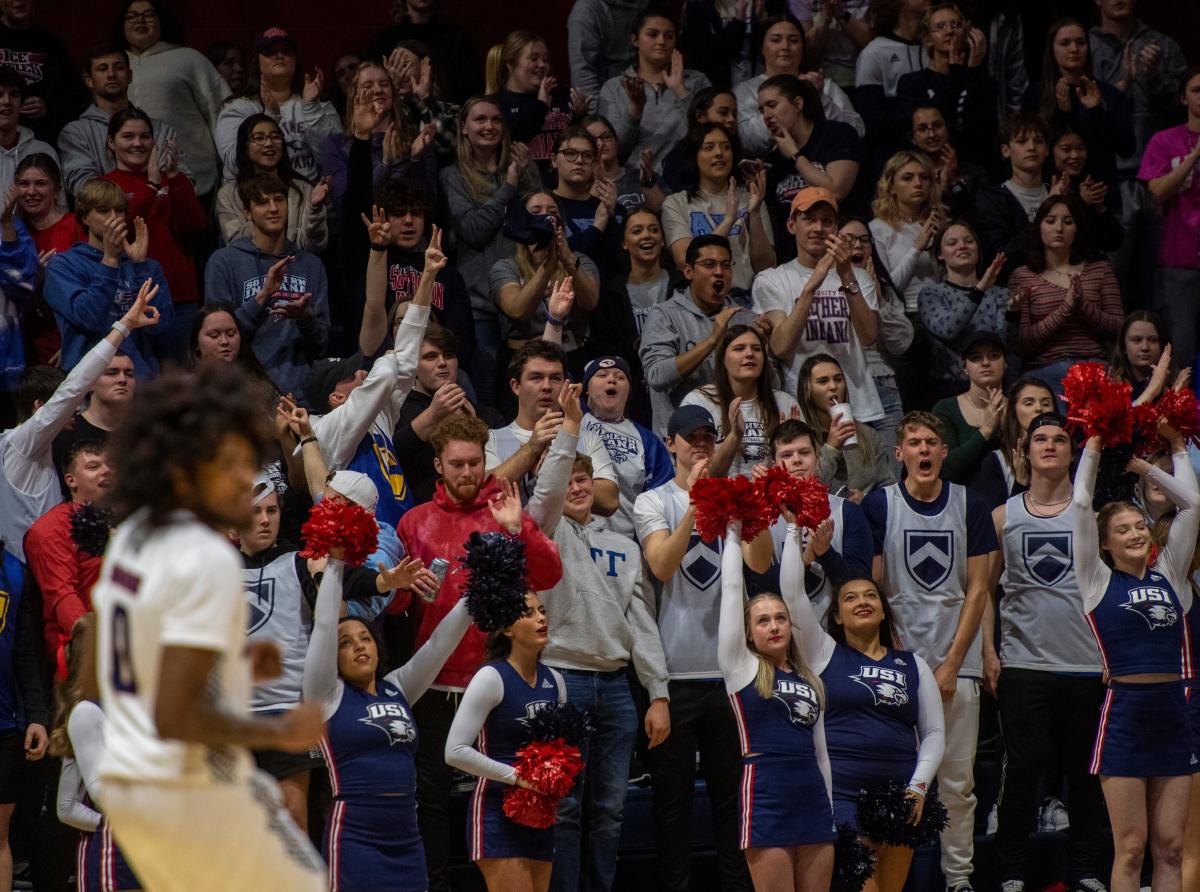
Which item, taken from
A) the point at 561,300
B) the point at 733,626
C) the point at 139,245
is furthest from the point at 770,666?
the point at 139,245

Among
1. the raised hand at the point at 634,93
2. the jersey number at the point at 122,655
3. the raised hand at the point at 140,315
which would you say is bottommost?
the jersey number at the point at 122,655

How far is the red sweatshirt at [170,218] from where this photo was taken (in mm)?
8844

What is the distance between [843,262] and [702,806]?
293cm

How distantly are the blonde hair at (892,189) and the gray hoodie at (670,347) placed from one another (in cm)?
149

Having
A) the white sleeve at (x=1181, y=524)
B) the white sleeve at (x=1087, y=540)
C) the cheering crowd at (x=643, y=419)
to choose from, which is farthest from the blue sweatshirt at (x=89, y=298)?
the white sleeve at (x=1181, y=524)

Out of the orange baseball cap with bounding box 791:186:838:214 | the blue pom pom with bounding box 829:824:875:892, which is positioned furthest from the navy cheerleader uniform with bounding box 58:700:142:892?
the orange baseball cap with bounding box 791:186:838:214

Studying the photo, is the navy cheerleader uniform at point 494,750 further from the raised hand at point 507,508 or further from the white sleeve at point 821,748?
the white sleeve at point 821,748

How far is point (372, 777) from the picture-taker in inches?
243

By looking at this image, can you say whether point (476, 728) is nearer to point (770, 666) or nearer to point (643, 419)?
point (770, 666)

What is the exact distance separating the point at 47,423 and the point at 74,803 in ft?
5.62

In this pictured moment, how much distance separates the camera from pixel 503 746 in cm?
653

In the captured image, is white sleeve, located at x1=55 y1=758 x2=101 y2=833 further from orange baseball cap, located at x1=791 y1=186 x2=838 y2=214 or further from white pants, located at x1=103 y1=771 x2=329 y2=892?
orange baseball cap, located at x1=791 y1=186 x2=838 y2=214

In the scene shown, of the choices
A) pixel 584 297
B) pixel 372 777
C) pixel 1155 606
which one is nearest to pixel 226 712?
pixel 372 777

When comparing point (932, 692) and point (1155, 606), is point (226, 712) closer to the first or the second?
point (932, 692)
